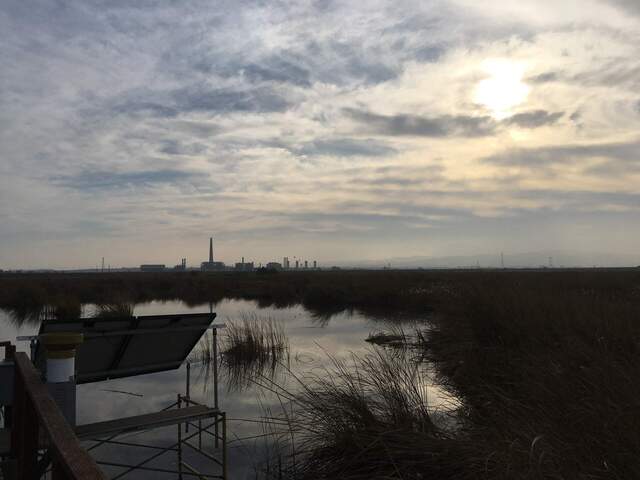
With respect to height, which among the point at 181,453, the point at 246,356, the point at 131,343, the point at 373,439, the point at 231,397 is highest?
the point at 131,343

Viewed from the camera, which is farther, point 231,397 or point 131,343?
point 231,397

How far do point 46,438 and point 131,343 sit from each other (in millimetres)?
3608

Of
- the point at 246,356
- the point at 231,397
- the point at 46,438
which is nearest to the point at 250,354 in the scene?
the point at 246,356

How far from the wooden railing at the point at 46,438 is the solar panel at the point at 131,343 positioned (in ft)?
4.41

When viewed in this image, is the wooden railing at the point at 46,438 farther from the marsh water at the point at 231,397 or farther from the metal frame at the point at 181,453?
the marsh water at the point at 231,397

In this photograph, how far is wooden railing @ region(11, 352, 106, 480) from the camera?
1558 mm

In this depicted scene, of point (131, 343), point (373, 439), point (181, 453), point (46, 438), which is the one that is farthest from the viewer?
point (181, 453)

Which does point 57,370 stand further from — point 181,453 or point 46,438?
point 181,453

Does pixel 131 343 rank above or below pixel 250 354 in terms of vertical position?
above

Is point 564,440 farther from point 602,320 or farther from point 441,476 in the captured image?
point 602,320

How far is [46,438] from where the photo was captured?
7.63 feet

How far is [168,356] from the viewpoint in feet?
21.1

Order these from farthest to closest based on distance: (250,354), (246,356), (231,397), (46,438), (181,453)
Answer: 1. (250,354)
2. (246,356)
3. (231,397)
4. (181,453)
5. (46,438)

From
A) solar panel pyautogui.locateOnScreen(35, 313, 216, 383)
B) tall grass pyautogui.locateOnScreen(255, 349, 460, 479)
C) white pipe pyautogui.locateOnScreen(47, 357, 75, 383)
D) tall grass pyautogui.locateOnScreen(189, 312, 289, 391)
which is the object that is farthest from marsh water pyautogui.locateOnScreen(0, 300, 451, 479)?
white pipe pyautogui.locateOnScreen(47, 357, 75, 383)
